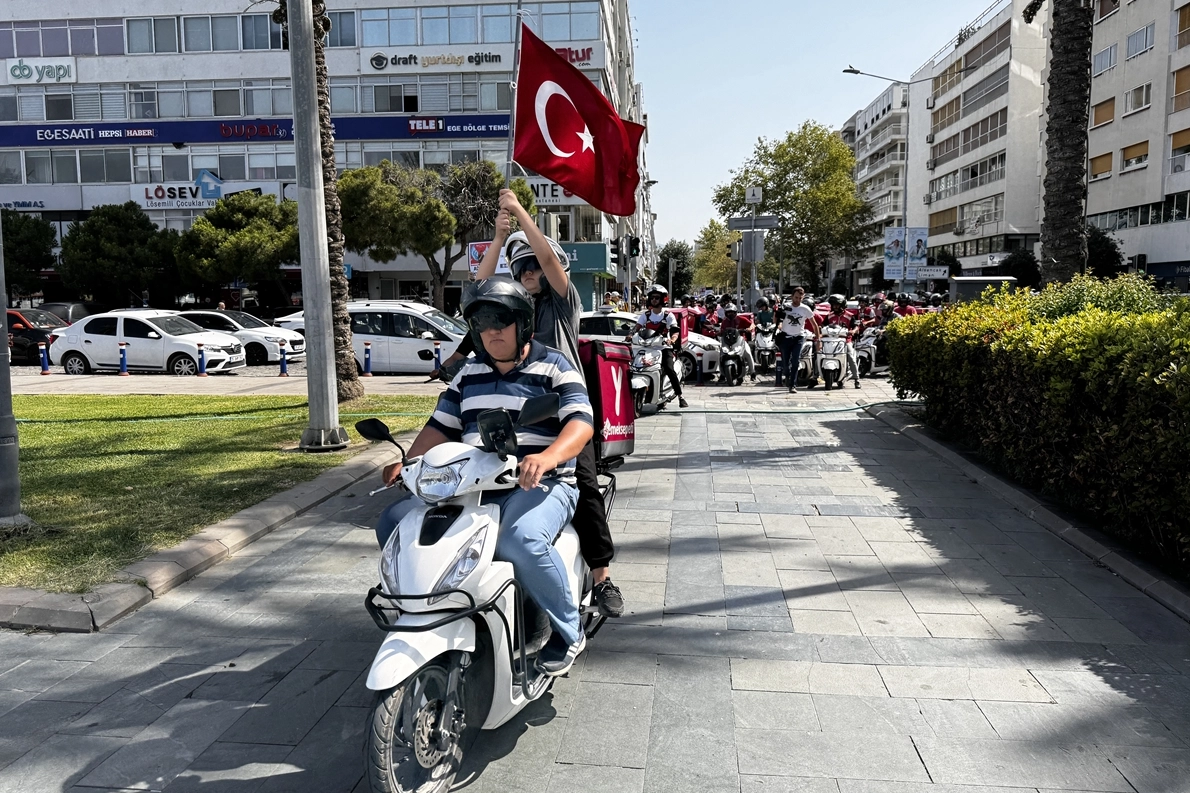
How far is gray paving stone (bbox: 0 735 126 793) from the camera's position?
3104 mm

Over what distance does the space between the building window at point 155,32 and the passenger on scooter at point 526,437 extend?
4664cm

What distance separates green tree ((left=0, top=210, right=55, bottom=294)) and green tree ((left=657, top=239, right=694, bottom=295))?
51.6 m

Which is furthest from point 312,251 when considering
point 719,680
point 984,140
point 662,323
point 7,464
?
point 984,140

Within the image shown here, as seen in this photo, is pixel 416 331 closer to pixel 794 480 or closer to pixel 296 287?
pixel 794 480

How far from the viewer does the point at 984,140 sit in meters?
56.9

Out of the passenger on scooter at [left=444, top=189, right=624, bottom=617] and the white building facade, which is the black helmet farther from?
the white building facade

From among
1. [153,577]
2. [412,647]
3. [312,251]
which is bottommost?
[153,577]

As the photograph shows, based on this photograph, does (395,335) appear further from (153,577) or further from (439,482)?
(439,482)

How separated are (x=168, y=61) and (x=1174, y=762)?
48355mm

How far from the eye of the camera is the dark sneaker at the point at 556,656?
3.34m

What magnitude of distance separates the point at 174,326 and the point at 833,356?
1436 cm

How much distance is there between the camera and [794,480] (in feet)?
26.9

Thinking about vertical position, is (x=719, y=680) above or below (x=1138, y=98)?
below

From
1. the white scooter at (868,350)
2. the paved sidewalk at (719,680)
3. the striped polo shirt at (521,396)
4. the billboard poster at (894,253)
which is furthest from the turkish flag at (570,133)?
the billboard poster at (894,253)
